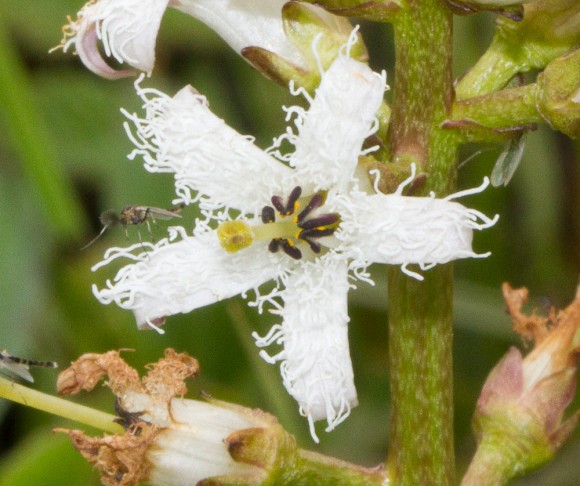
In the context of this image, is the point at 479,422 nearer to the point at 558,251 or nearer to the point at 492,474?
the point at 492,474

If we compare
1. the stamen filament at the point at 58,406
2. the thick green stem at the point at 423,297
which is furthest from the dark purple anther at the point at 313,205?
the stamen filament at the point at 58,406

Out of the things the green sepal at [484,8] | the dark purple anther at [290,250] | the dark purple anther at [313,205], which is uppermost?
the green sepal at [484,8]

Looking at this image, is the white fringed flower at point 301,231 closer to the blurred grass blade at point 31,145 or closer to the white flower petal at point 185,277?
the white flower petal at point 185,277

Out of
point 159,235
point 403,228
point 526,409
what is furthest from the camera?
point 159,235

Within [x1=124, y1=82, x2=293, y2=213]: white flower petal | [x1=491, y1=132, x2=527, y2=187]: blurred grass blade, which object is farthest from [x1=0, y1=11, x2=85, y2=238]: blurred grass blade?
[x1=491, y1=132, x2=527, y2=187]: blurred grass blade

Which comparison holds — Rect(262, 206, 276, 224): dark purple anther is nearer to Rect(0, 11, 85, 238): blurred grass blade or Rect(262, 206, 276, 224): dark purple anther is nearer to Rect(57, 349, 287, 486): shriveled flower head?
Rect(57, 349, 287, 486): shriveled flower head

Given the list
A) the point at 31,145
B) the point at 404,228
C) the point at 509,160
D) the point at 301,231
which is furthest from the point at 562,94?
the point at 31,145

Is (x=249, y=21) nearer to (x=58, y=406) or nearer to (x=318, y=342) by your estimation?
(x=318, y=342)
